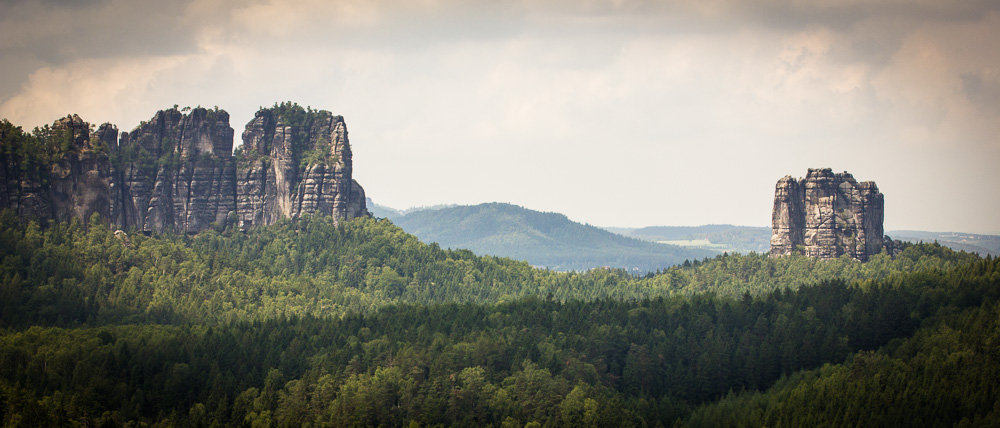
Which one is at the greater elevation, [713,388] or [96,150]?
[96,150]

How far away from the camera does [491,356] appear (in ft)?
428

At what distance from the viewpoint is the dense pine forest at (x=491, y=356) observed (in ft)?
371

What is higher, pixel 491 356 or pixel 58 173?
pixel 58 173

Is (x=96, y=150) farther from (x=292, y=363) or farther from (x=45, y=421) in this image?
(x=45, y=421)

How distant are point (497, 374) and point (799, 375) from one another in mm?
32208

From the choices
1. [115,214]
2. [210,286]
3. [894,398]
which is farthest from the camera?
[115,214]

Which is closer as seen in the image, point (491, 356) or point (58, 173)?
point (491, 356)

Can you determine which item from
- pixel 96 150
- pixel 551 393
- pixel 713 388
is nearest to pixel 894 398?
pixel 713 388

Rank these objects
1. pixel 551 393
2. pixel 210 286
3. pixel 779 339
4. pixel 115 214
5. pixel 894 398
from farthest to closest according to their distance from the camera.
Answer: pixel 115 214
pixel 210 286
pixel 779 339
pixel 551 393
pixel 894 398

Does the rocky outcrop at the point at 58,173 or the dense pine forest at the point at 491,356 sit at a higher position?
the rocky outcrop at the point at 58,173

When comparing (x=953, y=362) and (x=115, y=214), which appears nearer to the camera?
(x=953, y=362)

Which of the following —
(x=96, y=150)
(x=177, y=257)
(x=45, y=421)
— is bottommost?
(x=45, y=421)

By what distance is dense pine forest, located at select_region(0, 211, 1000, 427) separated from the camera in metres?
113

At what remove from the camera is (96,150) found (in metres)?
185
